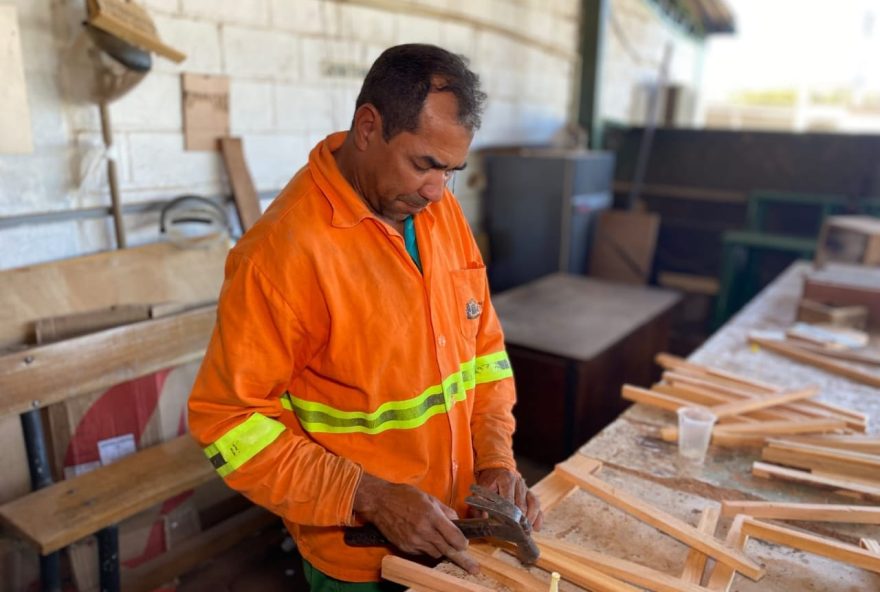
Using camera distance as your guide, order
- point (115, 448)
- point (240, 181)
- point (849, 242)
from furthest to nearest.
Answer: point (849, 242) → point (240, 181) → point (115, 448)

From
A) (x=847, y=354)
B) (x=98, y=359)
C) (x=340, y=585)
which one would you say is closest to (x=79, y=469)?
(x=98, y=359)

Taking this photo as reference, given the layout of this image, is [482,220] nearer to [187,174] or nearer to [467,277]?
[187,174]

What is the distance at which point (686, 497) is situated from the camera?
154 centimetres

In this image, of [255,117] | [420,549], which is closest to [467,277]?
[420,549]

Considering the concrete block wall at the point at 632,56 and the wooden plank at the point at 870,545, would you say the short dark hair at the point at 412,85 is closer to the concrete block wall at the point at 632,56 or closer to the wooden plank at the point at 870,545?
the wooden plank at the point at 870,545

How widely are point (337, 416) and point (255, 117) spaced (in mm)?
1913

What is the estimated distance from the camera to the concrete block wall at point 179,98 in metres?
2.06

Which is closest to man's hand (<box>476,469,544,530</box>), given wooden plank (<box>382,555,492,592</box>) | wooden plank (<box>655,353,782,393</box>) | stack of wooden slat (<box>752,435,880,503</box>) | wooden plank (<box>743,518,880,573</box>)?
wooden plank (<box>382,555,492,592</box>)

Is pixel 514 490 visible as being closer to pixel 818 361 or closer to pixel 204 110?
pixel 818 361

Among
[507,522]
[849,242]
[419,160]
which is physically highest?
[419,160]

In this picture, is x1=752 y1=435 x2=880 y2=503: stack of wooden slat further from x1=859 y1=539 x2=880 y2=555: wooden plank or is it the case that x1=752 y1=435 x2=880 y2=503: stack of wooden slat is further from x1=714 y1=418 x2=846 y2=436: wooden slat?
x1=859 y1=539 x2=880 y2=555: wooden plank

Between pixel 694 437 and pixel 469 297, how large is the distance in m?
0.80

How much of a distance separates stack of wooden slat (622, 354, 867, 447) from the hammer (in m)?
0.76

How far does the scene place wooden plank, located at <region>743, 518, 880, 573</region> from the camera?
129cm
